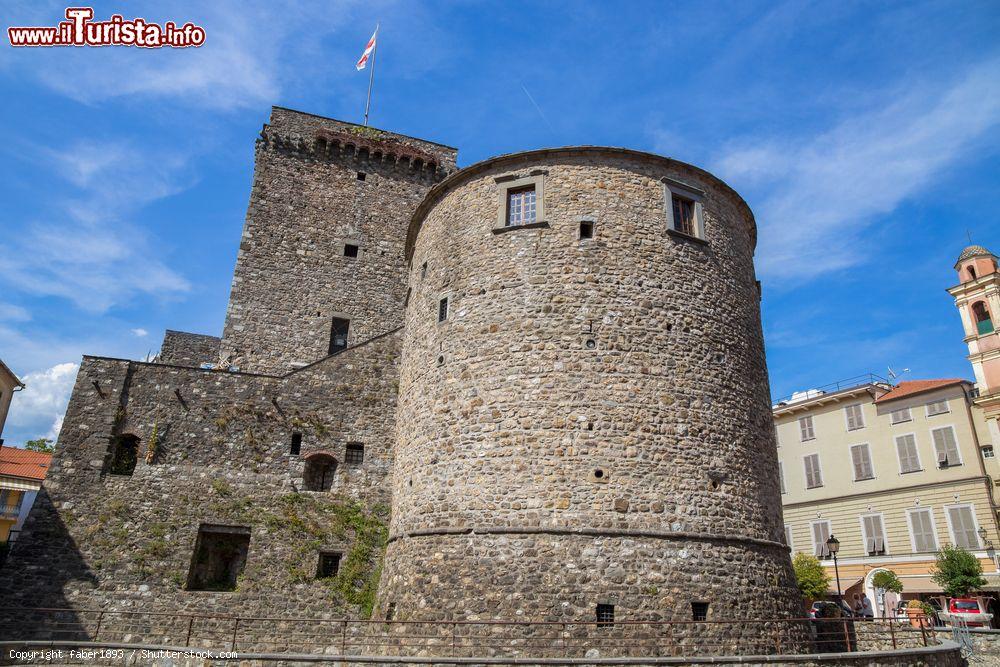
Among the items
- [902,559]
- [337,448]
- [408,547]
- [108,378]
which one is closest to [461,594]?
[408,547]

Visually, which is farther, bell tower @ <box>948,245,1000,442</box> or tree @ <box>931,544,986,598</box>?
bell tower @ <box>948,245,1000,442</box>

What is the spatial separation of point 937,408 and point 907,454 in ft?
7.48

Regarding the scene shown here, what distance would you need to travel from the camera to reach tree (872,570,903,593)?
24.9m

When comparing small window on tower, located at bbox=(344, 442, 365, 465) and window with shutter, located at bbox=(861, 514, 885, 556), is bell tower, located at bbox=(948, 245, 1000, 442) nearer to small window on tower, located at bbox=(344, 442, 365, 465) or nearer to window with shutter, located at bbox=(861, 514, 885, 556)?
window with shutter, located at bbox=(861, 514, 885, 556)

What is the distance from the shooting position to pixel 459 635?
12008mm

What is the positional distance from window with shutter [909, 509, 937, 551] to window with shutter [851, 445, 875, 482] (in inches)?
100

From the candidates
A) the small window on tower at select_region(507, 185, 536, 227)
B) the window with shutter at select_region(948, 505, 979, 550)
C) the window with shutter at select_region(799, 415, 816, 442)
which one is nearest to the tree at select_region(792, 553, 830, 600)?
the window with shutter at select_region(948, 505, 979, 550)

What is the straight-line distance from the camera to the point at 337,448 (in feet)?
58.0

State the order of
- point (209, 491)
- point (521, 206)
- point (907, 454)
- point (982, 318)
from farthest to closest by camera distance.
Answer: point (982, 318) → point (907, 454) → point (209, 491) → point (521, 206)

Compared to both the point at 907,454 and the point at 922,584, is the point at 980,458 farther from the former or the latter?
the point at 922,584

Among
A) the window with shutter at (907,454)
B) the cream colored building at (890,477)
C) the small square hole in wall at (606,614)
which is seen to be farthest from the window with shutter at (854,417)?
the small square hole in wall at (606,614)

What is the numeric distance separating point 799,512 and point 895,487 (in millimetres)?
4985

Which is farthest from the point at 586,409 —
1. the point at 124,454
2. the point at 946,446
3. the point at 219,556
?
the point at 946,446

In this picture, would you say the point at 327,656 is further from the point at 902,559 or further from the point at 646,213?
the point at 902,559
